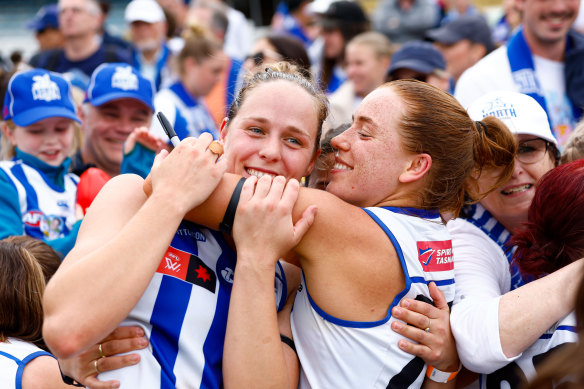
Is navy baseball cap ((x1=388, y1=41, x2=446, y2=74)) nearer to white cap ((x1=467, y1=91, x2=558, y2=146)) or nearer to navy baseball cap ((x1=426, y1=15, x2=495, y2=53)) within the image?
navy baseball cap ((x1=426, y1=15, x2=495, y2=53))

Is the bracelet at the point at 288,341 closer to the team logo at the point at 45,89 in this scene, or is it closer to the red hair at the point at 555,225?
the red hair at the point at 555,225

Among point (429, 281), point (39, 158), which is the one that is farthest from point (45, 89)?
point (429, 281)

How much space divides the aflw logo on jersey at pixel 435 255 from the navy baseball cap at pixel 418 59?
10.8 feet

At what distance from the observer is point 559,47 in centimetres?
460

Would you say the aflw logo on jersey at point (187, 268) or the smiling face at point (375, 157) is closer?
the aflw logo on jersey at point (187, 268)

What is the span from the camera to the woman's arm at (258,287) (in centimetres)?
197

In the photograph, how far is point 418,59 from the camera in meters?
5.41

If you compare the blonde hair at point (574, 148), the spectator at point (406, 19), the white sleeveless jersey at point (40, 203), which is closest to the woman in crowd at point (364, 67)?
the spectator at point (406, 19)

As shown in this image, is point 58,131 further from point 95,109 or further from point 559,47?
point 559,47

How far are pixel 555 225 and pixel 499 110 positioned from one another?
0.68 metres

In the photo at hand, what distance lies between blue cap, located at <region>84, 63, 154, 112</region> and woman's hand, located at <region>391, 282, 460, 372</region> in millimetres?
2667

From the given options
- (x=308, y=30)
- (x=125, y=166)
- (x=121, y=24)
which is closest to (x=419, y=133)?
(x=125, y=166)

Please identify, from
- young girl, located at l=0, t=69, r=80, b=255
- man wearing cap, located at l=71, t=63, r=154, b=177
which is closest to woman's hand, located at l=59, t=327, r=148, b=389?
young girl, located at l=0, t=69, r=80, b=255

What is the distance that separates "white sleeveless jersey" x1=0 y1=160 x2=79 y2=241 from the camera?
349cm
